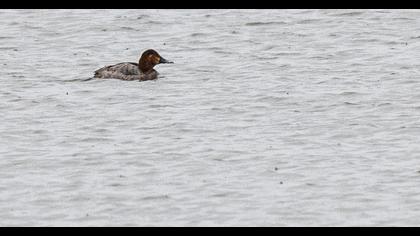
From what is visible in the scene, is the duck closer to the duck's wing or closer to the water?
the duck's wing

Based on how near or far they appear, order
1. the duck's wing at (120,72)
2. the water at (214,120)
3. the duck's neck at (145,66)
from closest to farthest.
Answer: the water at (214,120) < the duck's wing at (120,72) < the duck's neck at (145,66)

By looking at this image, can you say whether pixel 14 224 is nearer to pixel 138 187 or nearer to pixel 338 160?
pixel 138 187

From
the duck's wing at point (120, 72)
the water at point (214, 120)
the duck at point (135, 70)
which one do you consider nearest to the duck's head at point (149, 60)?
the duck at point (135, 70)

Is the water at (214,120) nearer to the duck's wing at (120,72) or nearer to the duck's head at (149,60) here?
the duck's wing at (120,72)

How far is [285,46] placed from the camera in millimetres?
27344

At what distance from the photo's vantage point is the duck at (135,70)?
23.9 meters

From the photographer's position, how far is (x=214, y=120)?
66.4ft

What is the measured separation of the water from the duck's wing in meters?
0.21

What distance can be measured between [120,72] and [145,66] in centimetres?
60

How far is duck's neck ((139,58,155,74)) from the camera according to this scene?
955 inches

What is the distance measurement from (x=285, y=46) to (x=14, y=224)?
45.9 ft

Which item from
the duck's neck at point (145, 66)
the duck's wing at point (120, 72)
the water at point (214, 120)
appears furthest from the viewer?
the duck's neck at point (145, 66)

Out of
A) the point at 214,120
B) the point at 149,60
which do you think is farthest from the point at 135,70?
the point at 214,120

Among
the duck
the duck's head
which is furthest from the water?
the duck's head
